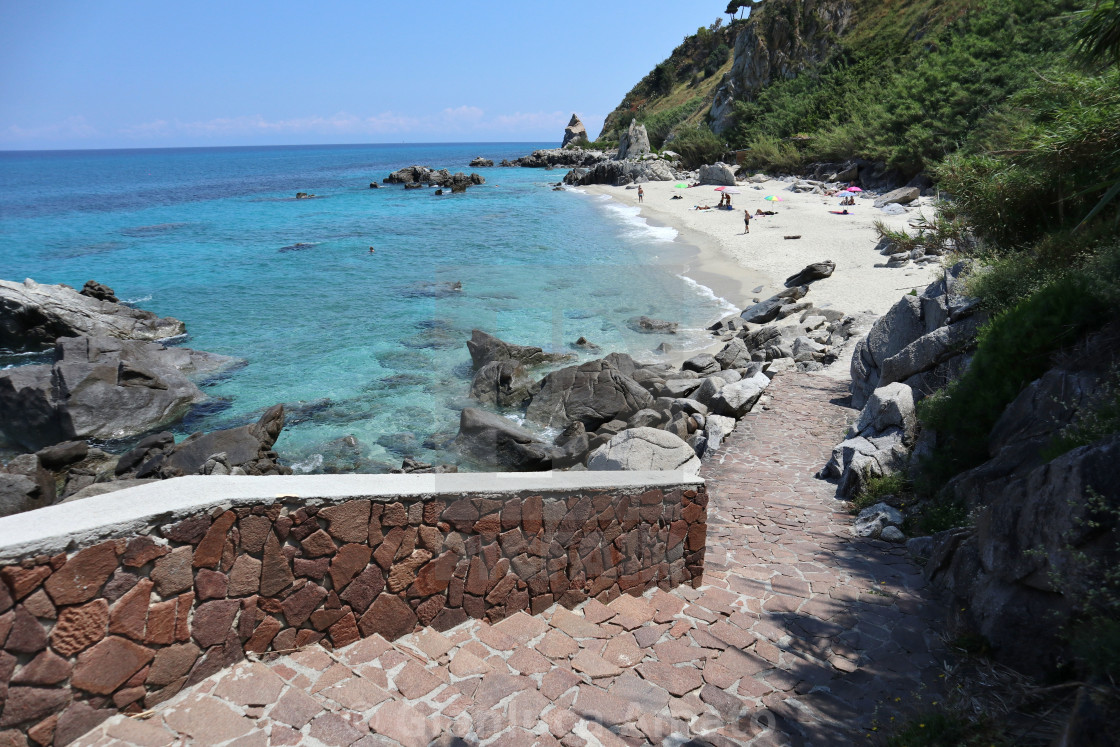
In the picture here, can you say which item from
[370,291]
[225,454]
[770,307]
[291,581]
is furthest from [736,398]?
[370,291]

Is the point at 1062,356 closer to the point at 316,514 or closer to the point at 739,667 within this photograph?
the point at 739,667

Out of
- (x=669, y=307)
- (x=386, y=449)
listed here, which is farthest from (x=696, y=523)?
(x=669, y=307)

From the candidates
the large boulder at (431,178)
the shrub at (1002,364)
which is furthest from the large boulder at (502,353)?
the large boulder at (431,178)

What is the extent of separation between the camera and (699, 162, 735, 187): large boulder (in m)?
47.3

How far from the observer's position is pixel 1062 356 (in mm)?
5914

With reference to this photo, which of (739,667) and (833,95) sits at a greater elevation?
(833,95)

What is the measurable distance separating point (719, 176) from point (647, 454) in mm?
42721

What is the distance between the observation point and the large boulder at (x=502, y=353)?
54.8 ft

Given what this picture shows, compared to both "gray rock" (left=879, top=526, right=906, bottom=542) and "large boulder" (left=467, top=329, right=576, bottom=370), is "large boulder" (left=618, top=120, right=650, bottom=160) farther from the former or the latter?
"gray rock" (left=879, top=526, right=906, bottom=542)

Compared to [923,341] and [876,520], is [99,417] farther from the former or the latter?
[923,341]

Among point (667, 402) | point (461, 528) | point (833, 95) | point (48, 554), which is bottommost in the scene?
point (667, 402)

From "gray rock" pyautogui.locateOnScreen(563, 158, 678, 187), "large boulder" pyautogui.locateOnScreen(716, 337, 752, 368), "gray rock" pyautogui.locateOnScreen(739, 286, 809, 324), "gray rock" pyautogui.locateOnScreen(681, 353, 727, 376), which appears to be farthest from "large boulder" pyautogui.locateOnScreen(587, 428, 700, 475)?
"gray rock" pyautogui.locateOnScreen(563, 158, 678, 187)

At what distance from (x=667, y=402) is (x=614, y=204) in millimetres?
37479

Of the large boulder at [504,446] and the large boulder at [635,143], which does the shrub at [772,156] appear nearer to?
the large boulder at [635,143]
